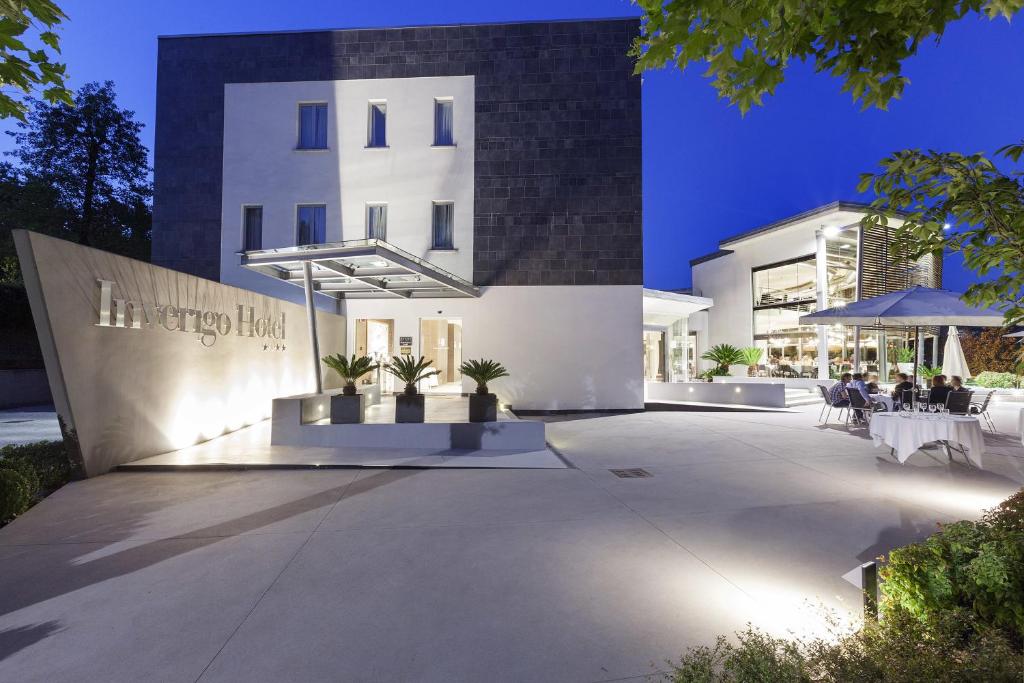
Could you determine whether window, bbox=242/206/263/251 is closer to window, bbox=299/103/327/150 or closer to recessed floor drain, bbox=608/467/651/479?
window, bbox=299/103/327/150

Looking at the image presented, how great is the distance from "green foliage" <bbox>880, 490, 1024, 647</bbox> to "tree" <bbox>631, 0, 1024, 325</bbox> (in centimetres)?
121

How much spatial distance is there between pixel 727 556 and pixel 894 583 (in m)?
1.47

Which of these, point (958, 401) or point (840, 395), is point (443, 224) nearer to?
point (840, 395)

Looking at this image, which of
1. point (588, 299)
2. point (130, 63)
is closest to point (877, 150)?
point (588, 299)

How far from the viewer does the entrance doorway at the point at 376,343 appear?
46.2ft

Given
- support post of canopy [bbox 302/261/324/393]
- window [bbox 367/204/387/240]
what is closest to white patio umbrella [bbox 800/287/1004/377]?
support post of canopy [bbox 302/261/324/393]

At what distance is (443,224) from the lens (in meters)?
13.9

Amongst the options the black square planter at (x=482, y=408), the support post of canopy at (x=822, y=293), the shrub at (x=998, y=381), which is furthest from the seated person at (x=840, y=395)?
the shrub at (x=998, y=381)

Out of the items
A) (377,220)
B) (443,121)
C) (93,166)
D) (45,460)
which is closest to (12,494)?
(45,460)

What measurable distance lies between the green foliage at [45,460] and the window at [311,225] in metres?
8.59

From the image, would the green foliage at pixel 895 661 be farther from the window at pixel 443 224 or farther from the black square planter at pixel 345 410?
the window at pixel 443 224

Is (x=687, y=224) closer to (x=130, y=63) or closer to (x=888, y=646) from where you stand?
(x=888, y=646)

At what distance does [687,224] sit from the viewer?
152 metres

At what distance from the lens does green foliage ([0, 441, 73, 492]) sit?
5586mm
